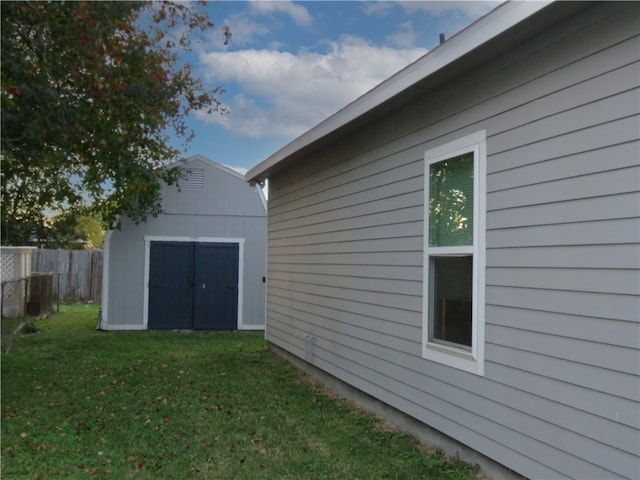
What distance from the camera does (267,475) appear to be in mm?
3947

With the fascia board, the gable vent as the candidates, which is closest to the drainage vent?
the fascia board

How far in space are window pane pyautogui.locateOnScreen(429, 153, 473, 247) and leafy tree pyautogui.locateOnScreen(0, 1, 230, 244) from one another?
4310mm

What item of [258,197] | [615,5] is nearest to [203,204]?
[258,197]

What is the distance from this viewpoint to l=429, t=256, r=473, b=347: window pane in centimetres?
→ 409

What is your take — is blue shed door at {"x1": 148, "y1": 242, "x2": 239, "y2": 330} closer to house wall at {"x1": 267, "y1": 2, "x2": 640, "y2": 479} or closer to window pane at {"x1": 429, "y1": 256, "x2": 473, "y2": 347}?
house wall at {"x1": 267, "y1": 2, "x2": 640, "y2": 479}

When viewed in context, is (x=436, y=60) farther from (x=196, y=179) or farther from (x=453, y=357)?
(x=196, y=179)

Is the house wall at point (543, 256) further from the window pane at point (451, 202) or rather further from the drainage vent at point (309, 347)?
the drainage vent at point (309, 347)

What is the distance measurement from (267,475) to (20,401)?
→ 3511mm

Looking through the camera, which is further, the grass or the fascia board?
the grass

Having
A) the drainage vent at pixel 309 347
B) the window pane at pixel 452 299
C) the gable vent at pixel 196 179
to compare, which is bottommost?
the drainage vent at pixel 309 347

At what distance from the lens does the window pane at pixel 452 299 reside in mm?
4094

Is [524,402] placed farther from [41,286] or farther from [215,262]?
[41,286]

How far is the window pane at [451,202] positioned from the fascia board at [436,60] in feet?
2.40

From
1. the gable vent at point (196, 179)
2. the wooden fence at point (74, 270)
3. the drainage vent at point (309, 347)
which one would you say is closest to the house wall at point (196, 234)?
the gable vent at point (196, 179)
